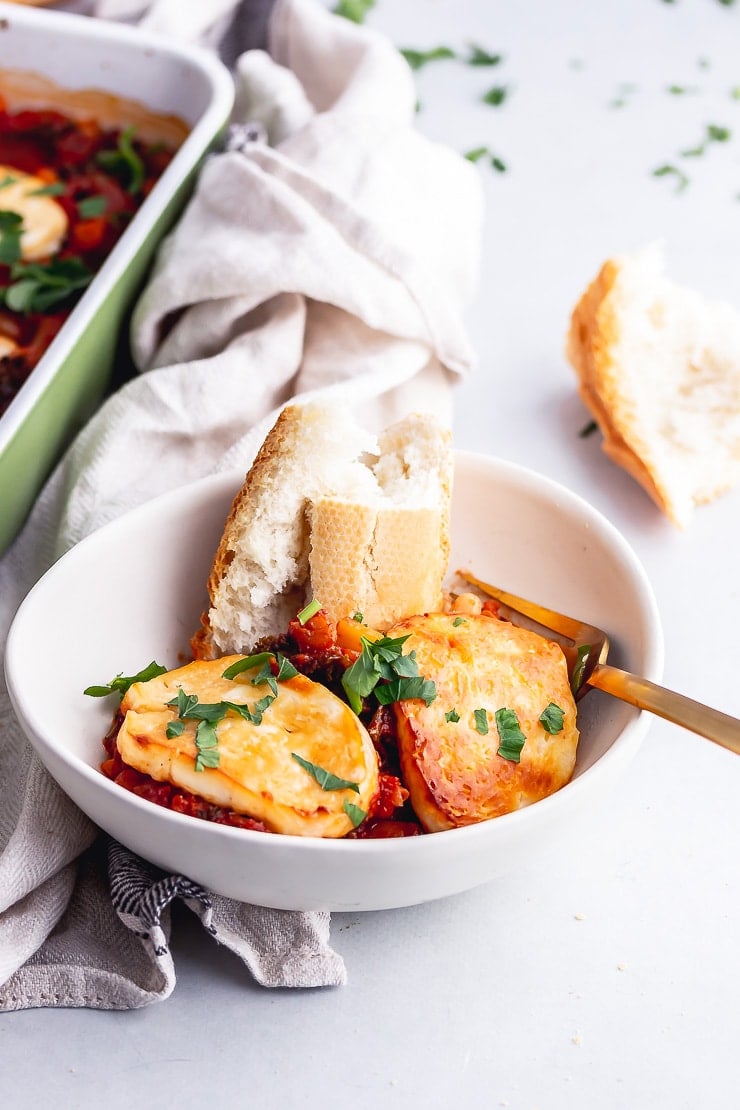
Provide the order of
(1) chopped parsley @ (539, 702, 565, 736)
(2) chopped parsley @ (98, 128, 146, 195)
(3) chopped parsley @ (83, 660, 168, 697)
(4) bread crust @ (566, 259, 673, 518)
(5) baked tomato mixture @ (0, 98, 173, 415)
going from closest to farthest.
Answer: (1) chopped parsley @ (539, 702, 565, 736)
(3) chopped parsley @ (83, 660, 168, 697)
(4) bread crust @ (566, 259, 673, 518)
(5) baked tomato mixture @ (0, 98, 173, 415)
(2) chopped parsley @ (98, 128, 146, 195)

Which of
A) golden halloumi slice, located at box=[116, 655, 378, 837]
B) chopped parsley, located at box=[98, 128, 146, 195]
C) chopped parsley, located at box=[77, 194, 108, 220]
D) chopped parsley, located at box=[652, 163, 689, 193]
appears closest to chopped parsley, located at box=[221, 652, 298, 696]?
golden halloumi slice, located at box=[116, 655, 378, 837]

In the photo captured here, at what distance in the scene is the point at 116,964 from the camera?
2.11 meters

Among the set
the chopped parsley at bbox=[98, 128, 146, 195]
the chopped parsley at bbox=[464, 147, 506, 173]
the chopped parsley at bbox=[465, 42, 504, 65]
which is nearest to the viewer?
the chopped parsley at bbox=[98, 128, 146, 195]

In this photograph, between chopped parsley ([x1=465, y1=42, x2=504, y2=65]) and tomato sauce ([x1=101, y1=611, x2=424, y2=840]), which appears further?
chopped parsley ([x1=465, y1=42, x2=504, y2=65])

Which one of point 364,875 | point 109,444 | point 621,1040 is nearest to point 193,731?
point 364,875

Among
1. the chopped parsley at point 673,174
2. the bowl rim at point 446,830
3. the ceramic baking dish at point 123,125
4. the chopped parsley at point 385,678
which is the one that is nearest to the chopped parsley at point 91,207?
the ceramic baking dish at point 123,125

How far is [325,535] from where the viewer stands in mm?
2221

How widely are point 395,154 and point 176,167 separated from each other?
59cm

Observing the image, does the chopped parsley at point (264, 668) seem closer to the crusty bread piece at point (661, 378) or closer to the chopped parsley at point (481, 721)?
the chopped parsley at point (481, 721)

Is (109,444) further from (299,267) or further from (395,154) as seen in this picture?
(395,154)

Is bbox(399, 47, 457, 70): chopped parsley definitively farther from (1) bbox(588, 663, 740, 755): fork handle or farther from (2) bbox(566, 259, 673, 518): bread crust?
(1) bbox(588, 663, 740, 755): fork handle

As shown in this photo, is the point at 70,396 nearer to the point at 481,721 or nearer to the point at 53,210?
→ the point at 53,210

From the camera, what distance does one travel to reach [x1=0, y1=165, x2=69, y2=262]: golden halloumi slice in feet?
10.6

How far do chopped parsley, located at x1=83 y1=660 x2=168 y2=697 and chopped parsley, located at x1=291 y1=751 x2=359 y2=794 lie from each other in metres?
0.42
